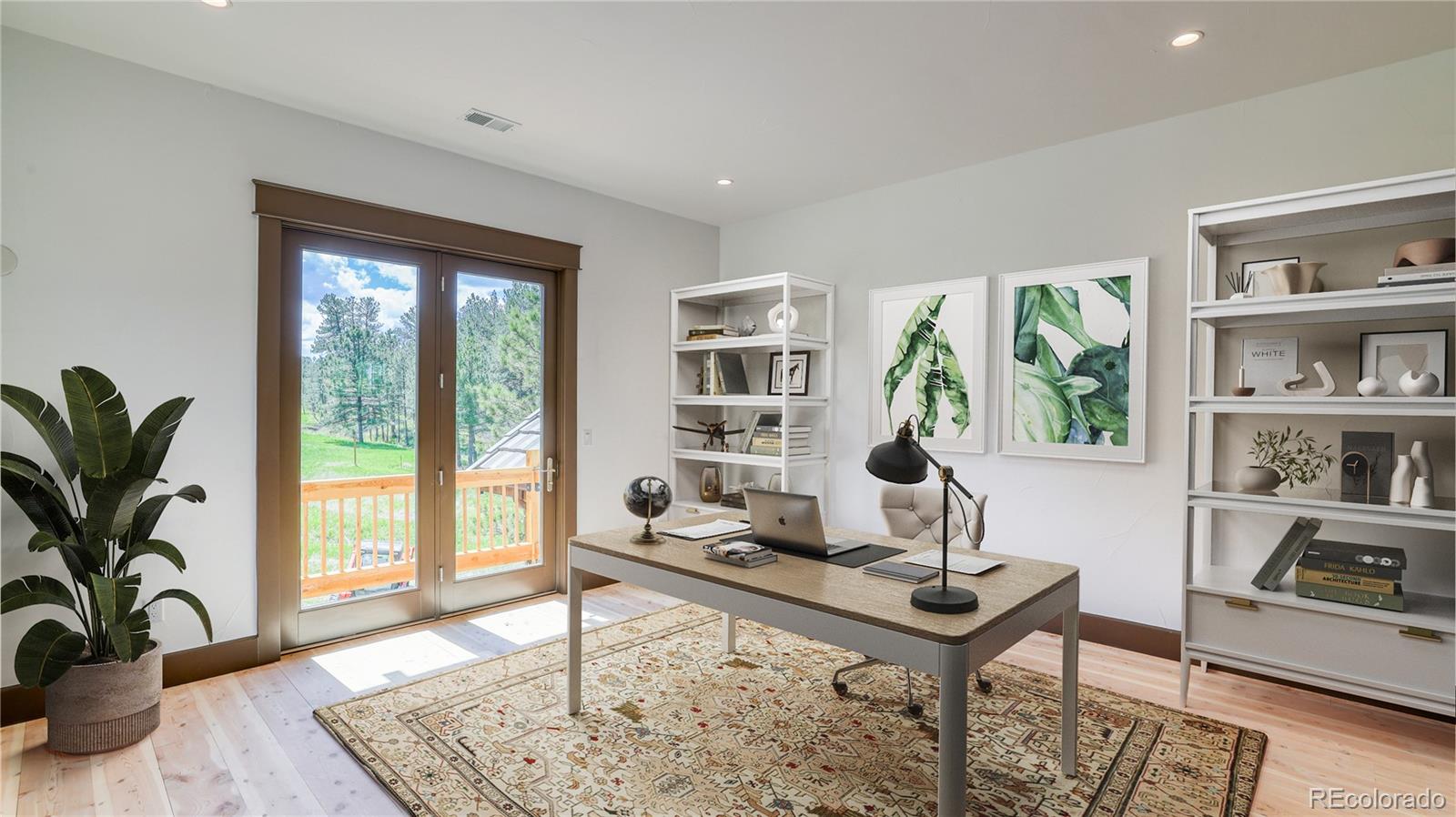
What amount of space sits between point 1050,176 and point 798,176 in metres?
1.40

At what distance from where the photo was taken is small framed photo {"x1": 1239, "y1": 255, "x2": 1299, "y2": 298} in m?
2.80

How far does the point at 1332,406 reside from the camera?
2.51m

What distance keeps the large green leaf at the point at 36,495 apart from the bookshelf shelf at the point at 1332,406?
435cm

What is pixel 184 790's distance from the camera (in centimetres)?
217

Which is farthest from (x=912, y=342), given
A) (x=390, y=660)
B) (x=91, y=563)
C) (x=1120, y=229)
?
(x=91, y=563)

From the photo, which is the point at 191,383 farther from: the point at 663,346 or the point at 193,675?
the point at 663,346

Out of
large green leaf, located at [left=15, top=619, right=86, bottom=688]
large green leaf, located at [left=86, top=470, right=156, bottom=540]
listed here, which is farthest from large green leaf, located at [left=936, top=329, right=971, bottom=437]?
large green leaf, located at [left=15, top=619, right=86, bottom=688]

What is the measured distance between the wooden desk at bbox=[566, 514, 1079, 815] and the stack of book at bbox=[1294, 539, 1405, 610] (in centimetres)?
124

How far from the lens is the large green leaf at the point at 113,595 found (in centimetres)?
231

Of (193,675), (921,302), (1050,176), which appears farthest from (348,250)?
(1050,176)

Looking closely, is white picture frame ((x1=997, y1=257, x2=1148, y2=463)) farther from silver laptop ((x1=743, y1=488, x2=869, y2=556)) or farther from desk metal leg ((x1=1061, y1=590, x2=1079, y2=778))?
silver laptop ((x1=743, y1=488, x2=869, y2=556))

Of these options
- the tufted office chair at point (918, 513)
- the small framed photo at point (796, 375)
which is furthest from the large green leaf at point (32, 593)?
the small framed photo at point (796, 375)

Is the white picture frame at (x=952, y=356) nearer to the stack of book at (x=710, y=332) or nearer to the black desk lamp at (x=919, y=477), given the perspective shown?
the stack of book at (x=710, y=332)

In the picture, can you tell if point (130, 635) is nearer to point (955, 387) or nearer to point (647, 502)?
point (647, 502)
